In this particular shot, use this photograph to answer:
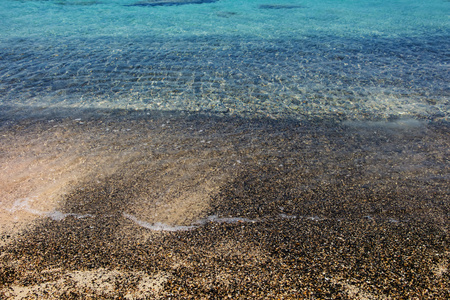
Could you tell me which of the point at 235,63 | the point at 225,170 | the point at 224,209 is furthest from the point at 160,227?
the point at 235,63

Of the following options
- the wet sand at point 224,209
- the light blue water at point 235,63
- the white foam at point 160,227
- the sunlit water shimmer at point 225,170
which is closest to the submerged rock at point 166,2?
the light blue water at point 235,63

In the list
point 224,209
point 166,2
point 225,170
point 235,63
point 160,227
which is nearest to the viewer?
point 160,227

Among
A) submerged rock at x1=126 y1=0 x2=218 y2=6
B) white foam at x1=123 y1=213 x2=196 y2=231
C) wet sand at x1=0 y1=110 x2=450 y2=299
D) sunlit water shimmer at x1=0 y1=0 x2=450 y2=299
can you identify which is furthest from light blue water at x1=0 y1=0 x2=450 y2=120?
submerged rock at x1=126 y1=0 x2=218 y2=6

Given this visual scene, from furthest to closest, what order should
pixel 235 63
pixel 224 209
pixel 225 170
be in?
pixel 235 63, pixel 225 170, pixel 224 209

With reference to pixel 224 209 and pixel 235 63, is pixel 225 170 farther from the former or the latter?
pixel 235 63

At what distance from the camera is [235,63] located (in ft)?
34.3

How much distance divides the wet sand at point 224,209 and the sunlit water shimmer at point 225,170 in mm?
22

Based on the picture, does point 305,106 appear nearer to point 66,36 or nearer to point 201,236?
point 201,236

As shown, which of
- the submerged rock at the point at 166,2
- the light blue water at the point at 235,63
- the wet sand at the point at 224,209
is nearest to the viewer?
the wet sand at the point at 224,209

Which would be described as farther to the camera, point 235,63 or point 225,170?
point 235,63

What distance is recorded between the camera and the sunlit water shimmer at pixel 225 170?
10.8 ft

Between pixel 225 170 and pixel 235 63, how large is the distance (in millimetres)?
6143

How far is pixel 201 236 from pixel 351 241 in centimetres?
179

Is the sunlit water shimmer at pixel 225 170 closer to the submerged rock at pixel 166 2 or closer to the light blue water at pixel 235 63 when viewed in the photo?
the light blue water at pixel 235 63
